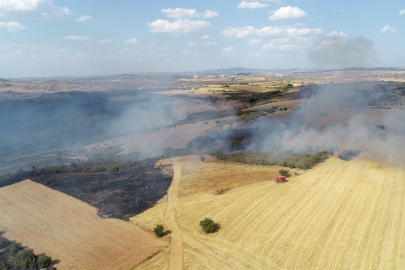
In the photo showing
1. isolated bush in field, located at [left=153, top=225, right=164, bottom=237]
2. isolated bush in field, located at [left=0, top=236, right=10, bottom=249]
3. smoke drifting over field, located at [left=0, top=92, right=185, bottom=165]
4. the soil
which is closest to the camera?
isolated bush in field, located at [left=0, top=236, right=10, bottom=249]

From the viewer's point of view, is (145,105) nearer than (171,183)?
No

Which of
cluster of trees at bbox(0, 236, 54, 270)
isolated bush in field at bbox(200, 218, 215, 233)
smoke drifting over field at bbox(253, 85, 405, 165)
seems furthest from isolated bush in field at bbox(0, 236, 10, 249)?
smoke drifting over field at bbox(253, 85, 405, 165)

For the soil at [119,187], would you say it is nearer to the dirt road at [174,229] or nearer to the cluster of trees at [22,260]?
the dirt road at [174,229]

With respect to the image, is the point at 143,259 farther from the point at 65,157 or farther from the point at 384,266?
the point at 65,157

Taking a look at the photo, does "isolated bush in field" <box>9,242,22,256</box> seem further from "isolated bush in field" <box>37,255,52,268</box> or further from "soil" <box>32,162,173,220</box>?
"soil" <box>32,162,173,220</box>

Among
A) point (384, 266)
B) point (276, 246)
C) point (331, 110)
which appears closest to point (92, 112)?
point (331, 110)

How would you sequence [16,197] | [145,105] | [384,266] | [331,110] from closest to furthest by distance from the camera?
1. [384,266]
2. [16,197]
3. [331,110]
4. [145,105]
